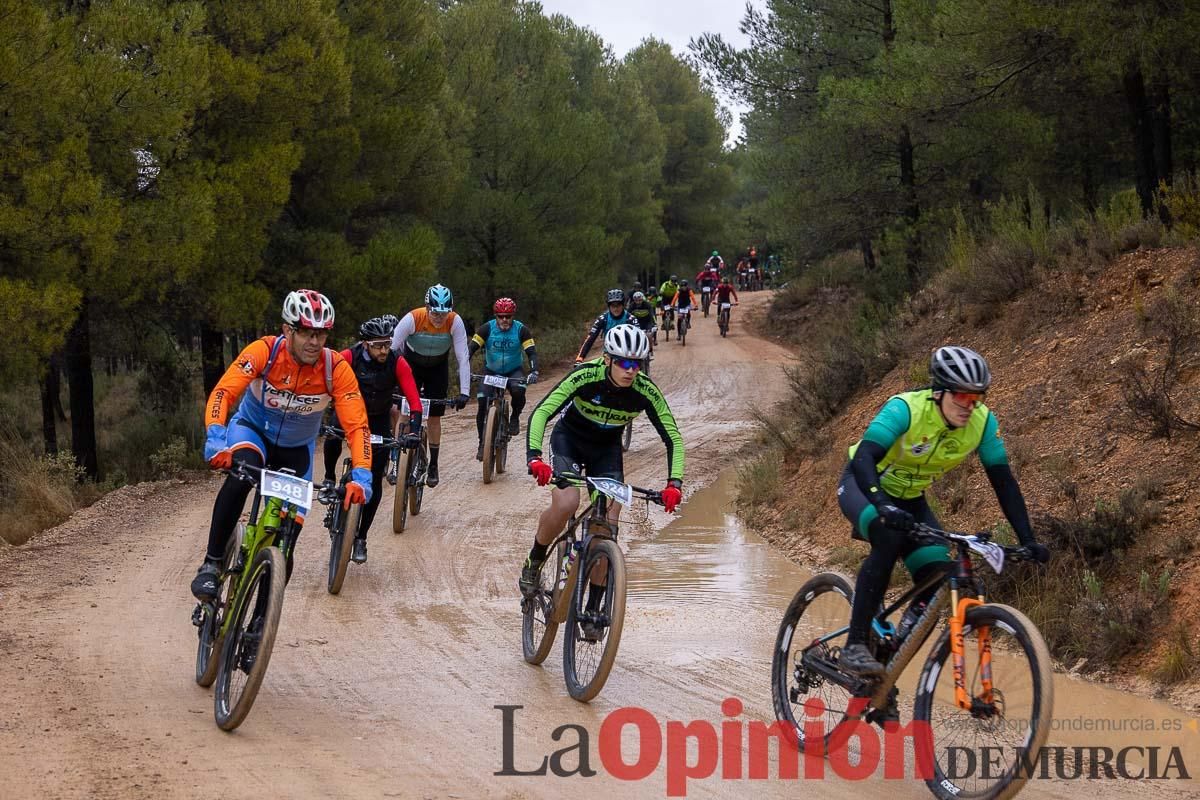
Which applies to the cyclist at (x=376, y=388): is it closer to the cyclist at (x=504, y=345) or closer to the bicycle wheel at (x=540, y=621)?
the bicycle wheel at (x=540, y=621)

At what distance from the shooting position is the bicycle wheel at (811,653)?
586 centimetres

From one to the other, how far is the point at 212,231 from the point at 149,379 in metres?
14.8

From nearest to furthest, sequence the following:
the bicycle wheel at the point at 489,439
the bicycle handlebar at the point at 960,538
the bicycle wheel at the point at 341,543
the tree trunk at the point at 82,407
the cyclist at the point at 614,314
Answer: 1. the bicycle handlebar at the point at 960,538
2. the bicycle wheel at the point at 341,543
3. the bicycle wheel at the point at 489,439
4. the cyclist at the point at 614,314
5. the tree trunk at the point at 82,407

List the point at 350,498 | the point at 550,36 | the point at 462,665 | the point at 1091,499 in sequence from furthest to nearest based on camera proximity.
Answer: the point at 550,36 → the point at 1091,499 → the point at 462,665 → the point at 350,498

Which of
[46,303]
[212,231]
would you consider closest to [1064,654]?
[46,303]

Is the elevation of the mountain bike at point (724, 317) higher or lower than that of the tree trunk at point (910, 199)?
lower

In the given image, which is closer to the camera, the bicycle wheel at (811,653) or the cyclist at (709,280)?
the bicycle wheel at (811,653)

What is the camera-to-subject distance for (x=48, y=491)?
13.4 metres

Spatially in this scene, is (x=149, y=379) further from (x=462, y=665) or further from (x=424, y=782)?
(x=424, y=782)

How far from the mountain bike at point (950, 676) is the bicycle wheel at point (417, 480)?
6796mm

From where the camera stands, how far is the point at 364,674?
7246 mm

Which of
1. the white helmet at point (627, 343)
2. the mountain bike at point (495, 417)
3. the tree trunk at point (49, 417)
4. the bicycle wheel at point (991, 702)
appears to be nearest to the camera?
the bicycle wheel at point (991, 702)

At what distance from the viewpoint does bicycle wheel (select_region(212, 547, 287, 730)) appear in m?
5.88

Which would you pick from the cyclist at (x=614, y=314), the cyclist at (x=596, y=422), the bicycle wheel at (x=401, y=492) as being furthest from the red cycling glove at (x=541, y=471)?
the cyclist at (x=614, y=314)
